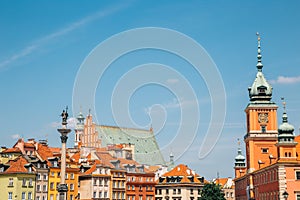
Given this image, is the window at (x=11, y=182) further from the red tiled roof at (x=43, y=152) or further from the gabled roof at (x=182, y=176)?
the gabled roof at (x=182, y=176)

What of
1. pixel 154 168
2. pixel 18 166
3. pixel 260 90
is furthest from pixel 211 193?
pixel 154 168

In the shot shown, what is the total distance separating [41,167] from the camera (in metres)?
87.8

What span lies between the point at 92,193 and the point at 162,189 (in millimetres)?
32470

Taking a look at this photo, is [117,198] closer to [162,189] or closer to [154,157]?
[162,189]

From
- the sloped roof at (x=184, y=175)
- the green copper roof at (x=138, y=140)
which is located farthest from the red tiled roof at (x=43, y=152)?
the green copper roof at (x=138, y=140)

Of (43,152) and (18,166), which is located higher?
(43,152)

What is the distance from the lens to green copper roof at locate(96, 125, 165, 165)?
505 ft

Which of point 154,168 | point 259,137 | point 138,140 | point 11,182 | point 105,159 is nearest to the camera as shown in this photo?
point 11,182

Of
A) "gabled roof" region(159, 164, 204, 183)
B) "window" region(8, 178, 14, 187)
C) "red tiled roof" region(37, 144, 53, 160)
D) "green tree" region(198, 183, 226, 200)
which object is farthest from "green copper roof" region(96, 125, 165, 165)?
"window" region(8, 178, 14, 187)

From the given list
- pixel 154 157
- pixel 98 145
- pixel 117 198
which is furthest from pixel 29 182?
pixel 154 157

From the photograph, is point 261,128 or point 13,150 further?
point 261,128

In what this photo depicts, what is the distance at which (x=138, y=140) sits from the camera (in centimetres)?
16538

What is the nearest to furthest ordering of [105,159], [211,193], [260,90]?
[260,90] → [105,159] → [211,193]

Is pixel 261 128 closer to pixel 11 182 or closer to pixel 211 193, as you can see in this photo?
pixel 211 193
